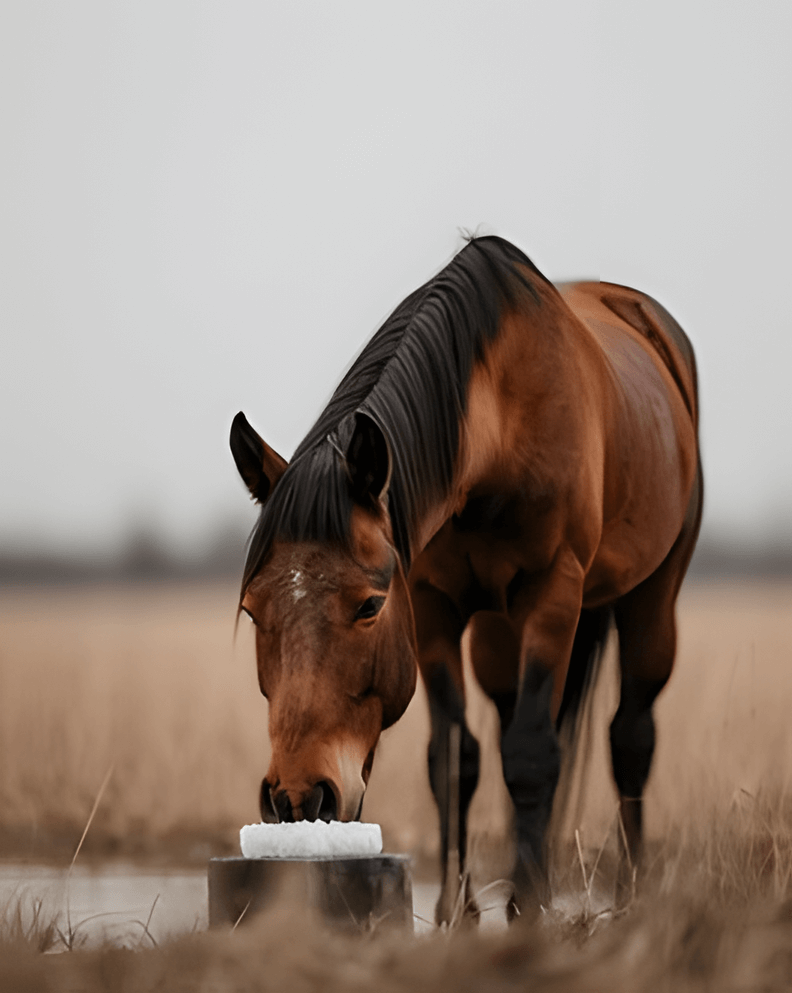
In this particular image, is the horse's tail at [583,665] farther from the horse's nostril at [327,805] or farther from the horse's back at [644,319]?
the horse's nostril at [327,805]

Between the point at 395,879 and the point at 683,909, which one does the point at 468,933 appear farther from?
the point at 683,909

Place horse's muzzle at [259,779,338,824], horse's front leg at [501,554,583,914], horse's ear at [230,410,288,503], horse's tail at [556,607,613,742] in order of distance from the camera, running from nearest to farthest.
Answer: horse's muzzle at [259,779,338,824] < horse's ear at [230,410,288,503] < horse's front leg at [501,554,583,914] < horse's tail at [556,607,613,742]

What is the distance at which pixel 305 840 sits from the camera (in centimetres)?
186

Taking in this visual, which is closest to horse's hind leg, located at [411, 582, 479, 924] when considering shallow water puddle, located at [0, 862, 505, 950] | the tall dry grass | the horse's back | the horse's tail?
shallow water puddle, located at [0, 862, 505, 950]

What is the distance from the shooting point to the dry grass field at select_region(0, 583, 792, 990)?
1567mm

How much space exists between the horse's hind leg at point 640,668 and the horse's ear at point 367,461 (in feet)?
5.17

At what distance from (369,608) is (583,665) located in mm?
1521

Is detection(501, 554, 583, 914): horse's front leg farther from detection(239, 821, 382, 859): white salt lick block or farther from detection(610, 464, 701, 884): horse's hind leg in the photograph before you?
detection(610, 464, 701, 884): horse's hind leg

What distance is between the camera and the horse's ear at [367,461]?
2.11m

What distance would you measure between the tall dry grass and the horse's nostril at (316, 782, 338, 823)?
4.45ft

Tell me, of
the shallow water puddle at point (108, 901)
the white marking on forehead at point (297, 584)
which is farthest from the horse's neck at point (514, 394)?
the shallow water puddle at point (108, 901)

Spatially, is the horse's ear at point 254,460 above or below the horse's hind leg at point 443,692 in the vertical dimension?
above

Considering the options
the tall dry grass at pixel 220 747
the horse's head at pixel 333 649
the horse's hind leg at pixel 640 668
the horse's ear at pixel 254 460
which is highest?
the horse's ear at pixel 254 460

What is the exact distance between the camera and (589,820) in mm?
4102
